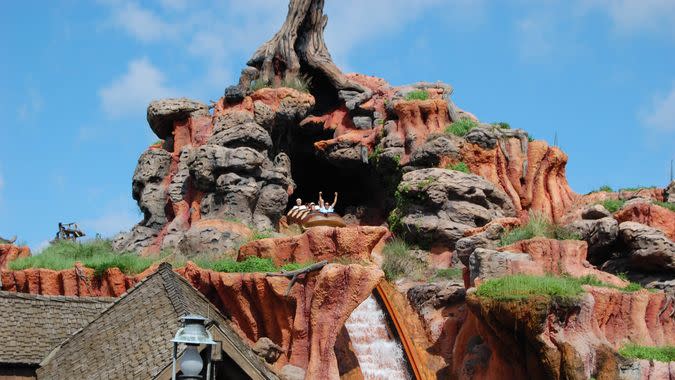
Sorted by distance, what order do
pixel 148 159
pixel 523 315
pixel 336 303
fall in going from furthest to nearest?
pixel 148 159 → pixel 336 303 → pixel 523 315

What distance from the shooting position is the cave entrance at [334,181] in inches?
1535

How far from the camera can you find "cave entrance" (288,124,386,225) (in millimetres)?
39000

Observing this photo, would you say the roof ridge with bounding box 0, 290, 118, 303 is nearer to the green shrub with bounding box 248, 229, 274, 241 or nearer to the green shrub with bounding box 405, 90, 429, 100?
the green shrub with bounding box 248, 229, 274, 241

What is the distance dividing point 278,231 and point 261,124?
3.35 metres

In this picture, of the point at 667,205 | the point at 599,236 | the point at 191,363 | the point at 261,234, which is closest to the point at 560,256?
the point at 599,236

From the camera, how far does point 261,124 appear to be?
120 ft

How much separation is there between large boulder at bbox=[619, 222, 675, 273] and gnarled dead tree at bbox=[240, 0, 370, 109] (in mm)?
12500

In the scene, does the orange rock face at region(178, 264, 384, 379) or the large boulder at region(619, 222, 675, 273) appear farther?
the large boulder at region(619, 222, 675, 273)

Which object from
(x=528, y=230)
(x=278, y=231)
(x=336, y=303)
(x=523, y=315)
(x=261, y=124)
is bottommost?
(x=523, y=315)

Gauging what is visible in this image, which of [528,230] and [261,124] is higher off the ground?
[261,124]

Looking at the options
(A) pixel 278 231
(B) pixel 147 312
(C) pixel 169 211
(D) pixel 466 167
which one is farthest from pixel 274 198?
(B) pixel 147 312

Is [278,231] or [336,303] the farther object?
[278,231]

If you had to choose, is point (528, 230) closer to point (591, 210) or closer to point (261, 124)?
point (591, 210)

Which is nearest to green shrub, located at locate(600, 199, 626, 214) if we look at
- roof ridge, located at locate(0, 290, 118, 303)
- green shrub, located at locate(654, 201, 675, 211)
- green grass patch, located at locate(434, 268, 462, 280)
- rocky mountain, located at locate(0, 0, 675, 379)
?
rocky mountain, located at locate(0, 0, 675, 379)
